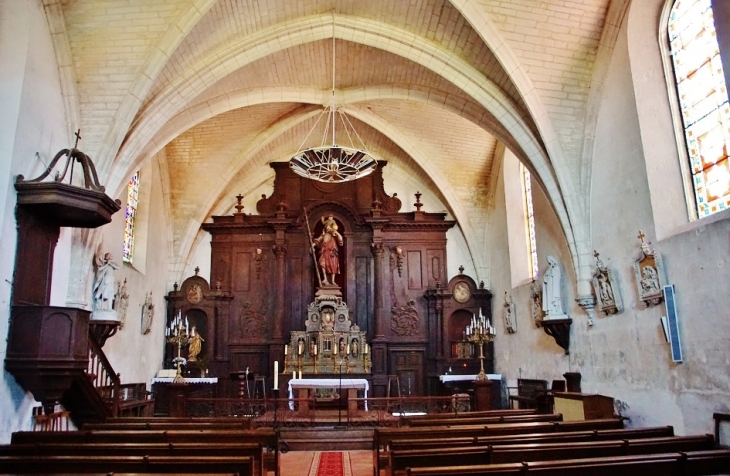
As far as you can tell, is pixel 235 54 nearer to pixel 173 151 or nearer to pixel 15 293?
pixel 173 151

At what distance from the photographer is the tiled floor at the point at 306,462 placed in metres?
8.35

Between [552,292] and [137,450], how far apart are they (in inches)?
360

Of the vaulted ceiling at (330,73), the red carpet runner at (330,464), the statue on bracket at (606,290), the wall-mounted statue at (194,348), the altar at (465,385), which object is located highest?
the vaulted ceiling at (330,73)

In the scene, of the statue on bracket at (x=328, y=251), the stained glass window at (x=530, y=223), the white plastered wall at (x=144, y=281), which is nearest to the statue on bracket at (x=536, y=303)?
the stained glass window at (x=530, y=223)

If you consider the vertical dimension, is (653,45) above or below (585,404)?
above

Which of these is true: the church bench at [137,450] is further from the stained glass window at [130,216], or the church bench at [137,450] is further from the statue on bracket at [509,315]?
the statue on bracket at [509,315]

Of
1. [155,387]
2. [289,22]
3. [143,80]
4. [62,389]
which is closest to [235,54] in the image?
[289,22]

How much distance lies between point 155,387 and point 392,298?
7108 millimetres

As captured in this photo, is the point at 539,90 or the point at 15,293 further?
the point at 539,90

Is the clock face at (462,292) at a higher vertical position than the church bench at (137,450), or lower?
higher

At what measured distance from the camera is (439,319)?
17.2m

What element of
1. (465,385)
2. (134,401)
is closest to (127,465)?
(134,401)

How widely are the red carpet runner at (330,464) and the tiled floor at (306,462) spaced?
0.08 meters

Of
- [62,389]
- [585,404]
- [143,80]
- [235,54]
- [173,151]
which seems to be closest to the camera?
[62,389]
